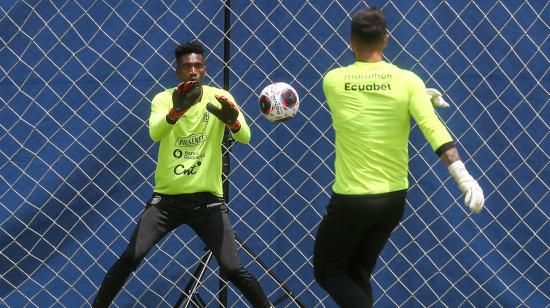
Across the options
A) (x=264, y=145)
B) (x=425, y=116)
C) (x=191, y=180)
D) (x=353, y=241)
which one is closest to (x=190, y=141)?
(x=191, y=180)

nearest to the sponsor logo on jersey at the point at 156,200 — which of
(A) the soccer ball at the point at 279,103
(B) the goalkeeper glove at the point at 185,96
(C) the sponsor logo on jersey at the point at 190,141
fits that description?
(C) the sponsor logo on jersey at the point at 190,141

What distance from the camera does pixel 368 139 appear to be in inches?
137

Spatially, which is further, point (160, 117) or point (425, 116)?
point (160, 117)

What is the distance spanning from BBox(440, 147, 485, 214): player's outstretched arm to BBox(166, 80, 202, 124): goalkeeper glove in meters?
1.18

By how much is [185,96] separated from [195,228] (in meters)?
0.66

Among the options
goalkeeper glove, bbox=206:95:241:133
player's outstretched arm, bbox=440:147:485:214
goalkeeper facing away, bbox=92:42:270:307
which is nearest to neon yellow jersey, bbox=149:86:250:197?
goalkeeper facing away, bbox=92:42:270:307

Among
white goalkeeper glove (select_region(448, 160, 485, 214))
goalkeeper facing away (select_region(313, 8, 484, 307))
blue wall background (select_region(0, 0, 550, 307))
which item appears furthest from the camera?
blue wall background (select_region(0, 0, 550, 307))

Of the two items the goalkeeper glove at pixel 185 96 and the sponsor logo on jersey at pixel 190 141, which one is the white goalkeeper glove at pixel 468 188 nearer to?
the goalkeeper glove at pixel 185 96

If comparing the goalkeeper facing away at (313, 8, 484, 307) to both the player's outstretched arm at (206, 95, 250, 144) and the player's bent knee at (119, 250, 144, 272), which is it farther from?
the player's bent knee at (119, 250, 144, 272)

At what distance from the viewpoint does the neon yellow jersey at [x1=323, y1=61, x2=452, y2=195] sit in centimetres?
345

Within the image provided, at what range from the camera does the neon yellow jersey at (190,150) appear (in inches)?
163

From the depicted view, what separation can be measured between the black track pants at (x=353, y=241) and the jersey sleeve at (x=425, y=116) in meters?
0.28

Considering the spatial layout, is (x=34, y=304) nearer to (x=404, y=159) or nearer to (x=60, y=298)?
(x=60, y=298)

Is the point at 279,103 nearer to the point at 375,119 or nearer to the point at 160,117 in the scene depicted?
the point at 160,117
